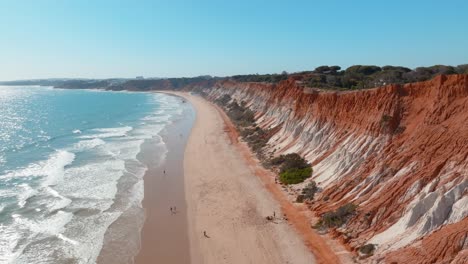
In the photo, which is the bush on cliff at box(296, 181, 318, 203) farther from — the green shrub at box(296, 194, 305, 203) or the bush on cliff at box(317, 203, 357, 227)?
the bush on cliff at box(317, 203, 357, 227)

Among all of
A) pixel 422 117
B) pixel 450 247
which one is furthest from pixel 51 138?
pixel 450 247

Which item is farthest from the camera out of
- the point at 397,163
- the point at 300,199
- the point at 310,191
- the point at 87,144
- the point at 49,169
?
the point at 87,144

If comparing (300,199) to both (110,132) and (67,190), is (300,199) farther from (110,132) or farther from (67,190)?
(110,132)

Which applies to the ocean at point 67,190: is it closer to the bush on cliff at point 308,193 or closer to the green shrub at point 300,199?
the green shrub at point 300,199

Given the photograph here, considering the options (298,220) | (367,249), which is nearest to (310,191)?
(298,220)

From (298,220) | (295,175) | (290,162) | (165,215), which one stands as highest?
(290,162)

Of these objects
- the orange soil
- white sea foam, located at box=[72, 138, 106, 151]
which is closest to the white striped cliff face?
the orange soil
